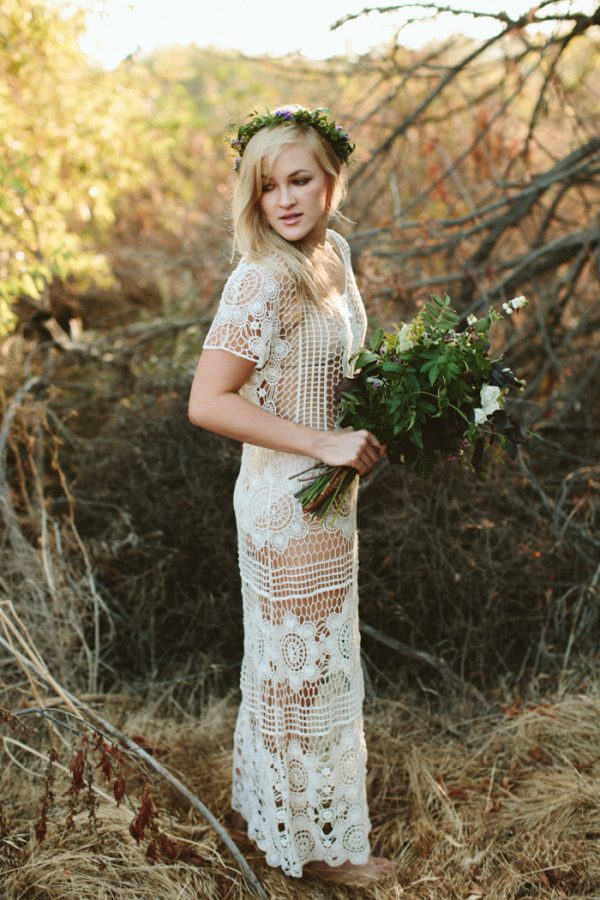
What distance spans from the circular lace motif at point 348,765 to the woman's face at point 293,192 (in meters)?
1.49

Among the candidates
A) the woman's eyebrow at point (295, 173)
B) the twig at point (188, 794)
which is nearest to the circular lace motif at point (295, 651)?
the twig at point (188, 794)

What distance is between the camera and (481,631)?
3.52 meters

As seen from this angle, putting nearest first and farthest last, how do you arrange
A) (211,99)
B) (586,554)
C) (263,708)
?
(263,708)
(586,554)
(211,99)

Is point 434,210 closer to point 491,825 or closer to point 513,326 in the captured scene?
point 513,326

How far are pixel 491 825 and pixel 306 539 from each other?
1.31 metres

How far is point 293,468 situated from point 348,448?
0.20 m

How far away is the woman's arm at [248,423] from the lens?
2070mm

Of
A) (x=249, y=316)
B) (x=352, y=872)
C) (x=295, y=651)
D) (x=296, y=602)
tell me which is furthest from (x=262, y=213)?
(x=352, y=872)

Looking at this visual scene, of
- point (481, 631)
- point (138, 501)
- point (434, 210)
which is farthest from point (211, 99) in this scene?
point (481, 631)

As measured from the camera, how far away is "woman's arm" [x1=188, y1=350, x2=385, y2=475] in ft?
6.79

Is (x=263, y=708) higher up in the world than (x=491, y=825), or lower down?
higher up

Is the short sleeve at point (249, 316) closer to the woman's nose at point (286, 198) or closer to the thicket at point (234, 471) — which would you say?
the woman's nose at point (286, 198)

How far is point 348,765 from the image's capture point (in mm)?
2377

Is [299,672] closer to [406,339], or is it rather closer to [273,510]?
[273,510]
